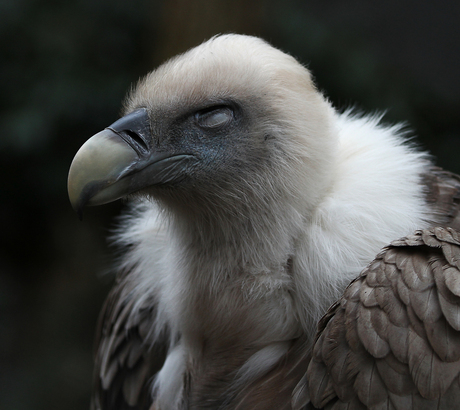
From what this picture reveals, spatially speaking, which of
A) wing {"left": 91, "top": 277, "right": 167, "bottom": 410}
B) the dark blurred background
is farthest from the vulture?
the dark blurred background

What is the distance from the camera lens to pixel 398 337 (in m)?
1.42

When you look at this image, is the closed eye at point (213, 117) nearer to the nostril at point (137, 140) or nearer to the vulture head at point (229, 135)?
the vulture head at point (229, 135)

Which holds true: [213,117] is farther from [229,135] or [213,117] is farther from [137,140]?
[137,140]

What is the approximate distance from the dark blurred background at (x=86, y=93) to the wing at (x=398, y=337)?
2.01m

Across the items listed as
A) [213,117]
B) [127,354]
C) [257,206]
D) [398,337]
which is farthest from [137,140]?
[127,354]

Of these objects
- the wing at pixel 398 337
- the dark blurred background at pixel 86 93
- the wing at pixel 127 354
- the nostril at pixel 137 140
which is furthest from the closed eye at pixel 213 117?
the dark blurred background at pixel 86 93

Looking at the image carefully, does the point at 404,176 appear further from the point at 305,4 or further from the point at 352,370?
the point at 305,4

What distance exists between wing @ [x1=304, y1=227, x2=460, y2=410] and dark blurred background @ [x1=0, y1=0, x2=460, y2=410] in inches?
79.2

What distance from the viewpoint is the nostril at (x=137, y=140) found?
5.50 ft

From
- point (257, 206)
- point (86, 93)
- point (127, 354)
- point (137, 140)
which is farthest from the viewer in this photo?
point (86, 93)

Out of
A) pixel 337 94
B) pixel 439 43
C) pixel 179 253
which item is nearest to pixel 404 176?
pixel 179 253

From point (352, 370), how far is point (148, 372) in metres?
1.17

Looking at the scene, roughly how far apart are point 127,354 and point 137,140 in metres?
1.11

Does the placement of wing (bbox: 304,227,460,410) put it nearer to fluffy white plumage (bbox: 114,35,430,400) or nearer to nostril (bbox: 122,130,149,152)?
fluffy white plumage (bbox: 114,35,430,400)
